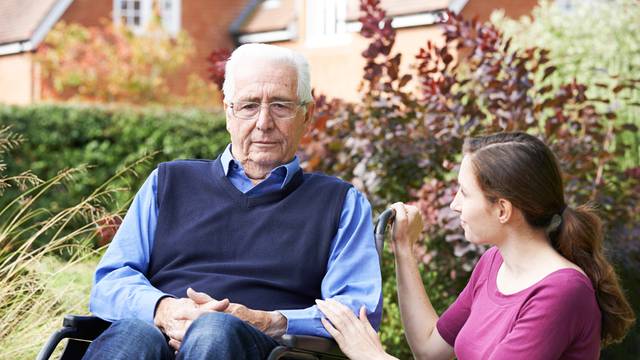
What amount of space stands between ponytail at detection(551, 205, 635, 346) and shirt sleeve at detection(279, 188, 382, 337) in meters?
0.74

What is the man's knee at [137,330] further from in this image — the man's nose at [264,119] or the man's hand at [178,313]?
the man's nose at [264,119]

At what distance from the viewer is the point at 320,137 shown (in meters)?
6.23

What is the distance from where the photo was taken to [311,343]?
345 cm

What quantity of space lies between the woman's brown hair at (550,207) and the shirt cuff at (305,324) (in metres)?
0.76

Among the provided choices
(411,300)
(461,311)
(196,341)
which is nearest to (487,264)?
(461,311)

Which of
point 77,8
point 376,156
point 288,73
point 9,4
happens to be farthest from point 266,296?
point 9,4

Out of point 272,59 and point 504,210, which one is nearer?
point 504,210

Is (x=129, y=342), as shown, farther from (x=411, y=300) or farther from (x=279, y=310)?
(x=411, y=300)

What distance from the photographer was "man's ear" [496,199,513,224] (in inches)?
125

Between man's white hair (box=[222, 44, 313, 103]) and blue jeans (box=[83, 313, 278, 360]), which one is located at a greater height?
man's white hair (box=[222, 44, 313, 103])

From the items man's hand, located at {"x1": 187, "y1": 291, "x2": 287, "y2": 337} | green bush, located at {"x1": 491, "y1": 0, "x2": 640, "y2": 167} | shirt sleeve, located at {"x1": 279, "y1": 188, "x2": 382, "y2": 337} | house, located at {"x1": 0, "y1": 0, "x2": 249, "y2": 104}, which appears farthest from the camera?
house, located at {"x1": 0, "y1": 0, "x2": 249, "y2": 104}

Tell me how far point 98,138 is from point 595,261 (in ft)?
35.0

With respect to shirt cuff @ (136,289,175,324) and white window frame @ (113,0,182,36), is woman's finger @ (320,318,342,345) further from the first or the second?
white window frame @ (113,0,182,36)

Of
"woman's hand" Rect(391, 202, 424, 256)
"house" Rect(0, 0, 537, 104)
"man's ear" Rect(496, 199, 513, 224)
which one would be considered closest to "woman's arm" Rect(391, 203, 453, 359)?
"woman's hand" Rect(391, 202, 424, 256)
